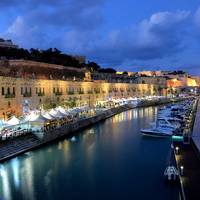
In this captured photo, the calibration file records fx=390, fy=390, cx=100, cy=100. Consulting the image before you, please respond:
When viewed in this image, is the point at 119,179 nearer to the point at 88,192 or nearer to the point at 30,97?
the point at 88,192

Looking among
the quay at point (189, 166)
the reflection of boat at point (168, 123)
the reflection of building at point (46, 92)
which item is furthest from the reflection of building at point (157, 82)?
the quay at point (189, 166)

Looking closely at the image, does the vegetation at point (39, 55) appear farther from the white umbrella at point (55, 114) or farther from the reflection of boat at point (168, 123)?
the reflection of boat at point (168, 123)

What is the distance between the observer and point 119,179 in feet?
78.3

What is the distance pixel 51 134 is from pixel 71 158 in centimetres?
781

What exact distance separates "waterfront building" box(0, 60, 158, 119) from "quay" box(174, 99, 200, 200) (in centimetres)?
2048

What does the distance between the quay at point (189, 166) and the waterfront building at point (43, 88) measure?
67.2ft

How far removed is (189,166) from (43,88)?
110 ft

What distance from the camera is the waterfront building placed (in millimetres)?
42094

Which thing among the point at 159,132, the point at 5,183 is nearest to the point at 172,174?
the point at 5,183

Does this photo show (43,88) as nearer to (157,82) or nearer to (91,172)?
(91,172)

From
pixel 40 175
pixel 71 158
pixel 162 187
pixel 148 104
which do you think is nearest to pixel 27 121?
pixel 71 158

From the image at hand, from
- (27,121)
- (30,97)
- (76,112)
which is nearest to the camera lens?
(27,121)

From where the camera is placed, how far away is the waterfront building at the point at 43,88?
4209 centimetres

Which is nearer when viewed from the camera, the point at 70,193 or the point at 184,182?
the point at 184,182
